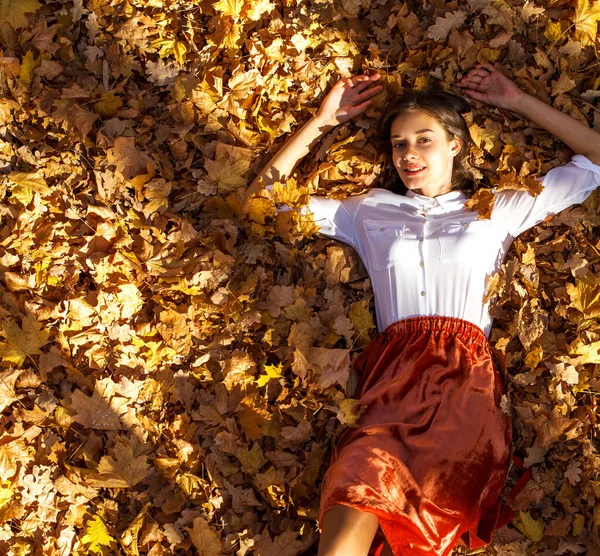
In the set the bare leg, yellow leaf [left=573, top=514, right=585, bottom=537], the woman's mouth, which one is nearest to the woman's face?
the woman's mouth

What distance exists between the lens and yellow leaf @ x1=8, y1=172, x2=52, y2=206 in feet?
11.5

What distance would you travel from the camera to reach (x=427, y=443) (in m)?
3.00

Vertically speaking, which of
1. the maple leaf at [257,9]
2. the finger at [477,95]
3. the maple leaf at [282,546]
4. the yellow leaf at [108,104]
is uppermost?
the maple leaf at [257,9]

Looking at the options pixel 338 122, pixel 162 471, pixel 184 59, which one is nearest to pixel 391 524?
pixel 162 471

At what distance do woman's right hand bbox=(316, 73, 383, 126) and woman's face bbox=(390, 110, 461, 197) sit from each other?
0.95 feet

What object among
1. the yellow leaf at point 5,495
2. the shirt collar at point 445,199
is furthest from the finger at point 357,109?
the yellow leaf at point 5,495

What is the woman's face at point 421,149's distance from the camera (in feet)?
11.2

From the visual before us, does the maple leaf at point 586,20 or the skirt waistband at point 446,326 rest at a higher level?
the maple leaf at point 586,20

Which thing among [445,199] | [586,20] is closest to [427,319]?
[445,199]

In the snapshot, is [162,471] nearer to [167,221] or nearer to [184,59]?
[167,221]

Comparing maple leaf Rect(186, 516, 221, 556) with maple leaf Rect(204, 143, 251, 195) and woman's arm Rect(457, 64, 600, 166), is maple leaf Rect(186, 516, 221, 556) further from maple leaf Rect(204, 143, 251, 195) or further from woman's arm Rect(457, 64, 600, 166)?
woman's arm Rect(457, 64, 600, 166)

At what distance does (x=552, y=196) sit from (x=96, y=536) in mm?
2930

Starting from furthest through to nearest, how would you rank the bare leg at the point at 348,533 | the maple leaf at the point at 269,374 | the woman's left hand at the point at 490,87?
the woman's left hand at the point at 490,87 → the maple leaf at the point at 269,374 → the bare leg at the point at 348,533

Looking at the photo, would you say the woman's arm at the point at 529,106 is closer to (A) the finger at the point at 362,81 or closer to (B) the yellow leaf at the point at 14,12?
(A) the finger at the point at 362,81
